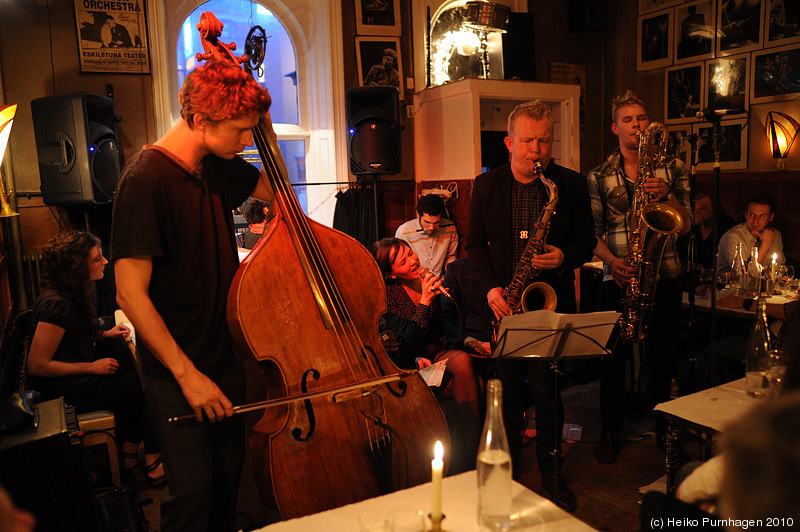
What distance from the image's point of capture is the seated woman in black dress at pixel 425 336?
302 centimetres

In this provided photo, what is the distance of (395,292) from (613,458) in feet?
4.80

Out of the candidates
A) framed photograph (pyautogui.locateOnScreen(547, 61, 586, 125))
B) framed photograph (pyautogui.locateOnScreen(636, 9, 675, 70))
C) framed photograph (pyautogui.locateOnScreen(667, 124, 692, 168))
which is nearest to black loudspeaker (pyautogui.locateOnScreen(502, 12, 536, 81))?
framed photograph (pyautogui.locateOnScreen(547, 61, 586, 125))

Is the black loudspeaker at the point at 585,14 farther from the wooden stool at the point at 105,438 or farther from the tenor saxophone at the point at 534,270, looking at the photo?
the wooden stool at the point at 105,438

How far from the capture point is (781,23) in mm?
5602

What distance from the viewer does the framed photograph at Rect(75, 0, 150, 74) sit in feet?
15.1

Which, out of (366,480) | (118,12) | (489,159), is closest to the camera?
(366,480)

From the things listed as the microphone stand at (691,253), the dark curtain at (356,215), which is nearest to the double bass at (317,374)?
the microphone stand at (691,253)

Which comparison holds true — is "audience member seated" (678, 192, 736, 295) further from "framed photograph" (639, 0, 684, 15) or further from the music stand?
"framed photograph" (639, 0, 684, 15)

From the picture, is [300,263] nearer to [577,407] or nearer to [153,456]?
[153,456]

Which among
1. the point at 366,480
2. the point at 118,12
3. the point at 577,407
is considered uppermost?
the point at 118,12

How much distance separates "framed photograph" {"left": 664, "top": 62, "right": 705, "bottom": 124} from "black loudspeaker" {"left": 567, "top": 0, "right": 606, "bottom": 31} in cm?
96

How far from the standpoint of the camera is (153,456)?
3.29 metres

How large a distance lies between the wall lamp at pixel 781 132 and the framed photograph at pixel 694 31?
96 centimetres

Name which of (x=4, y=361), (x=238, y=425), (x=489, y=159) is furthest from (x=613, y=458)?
(x=489, y=159)
